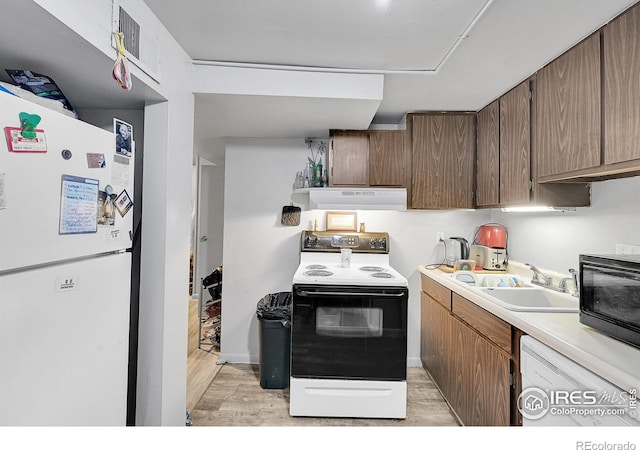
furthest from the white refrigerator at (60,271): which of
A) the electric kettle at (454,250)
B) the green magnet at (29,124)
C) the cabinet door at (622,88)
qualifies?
the electric kettle at (454,250)

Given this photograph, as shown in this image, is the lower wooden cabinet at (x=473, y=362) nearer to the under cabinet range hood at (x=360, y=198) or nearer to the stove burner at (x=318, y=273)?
the under cabinet range hood at (x=360, y=198)

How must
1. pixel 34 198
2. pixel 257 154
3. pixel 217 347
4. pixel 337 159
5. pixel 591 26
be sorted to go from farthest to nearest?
pixel 217 347, pixel 257 154, pixel 337 159, pixel 591 26, pixel 34 198

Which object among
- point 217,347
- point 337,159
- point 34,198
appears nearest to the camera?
point 34,198

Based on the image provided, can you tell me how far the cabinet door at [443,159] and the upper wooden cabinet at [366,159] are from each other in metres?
0.15

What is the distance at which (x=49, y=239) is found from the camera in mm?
910

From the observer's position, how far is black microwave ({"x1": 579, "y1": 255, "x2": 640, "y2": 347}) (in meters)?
1.10

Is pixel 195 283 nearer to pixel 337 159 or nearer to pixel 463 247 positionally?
pixel 337 159

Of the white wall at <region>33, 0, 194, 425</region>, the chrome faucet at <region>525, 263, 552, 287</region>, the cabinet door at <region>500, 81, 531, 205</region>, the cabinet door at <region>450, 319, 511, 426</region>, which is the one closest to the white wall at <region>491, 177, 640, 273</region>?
the chrome faucet at <region>525, 263, 552, 287</region>

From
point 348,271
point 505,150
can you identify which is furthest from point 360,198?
point 505,150

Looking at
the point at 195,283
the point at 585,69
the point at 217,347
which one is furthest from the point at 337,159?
the point at 195,283

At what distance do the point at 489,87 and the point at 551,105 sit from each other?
1.67ft

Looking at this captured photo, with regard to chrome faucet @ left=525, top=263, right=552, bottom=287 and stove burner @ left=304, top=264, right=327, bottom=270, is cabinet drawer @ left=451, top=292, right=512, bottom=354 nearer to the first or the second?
chrome faucet @ left=525, top=263, right=552, bottom=287

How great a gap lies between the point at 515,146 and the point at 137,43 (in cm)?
223

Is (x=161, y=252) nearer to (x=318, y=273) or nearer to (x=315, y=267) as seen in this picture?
(x=318, y=273)
